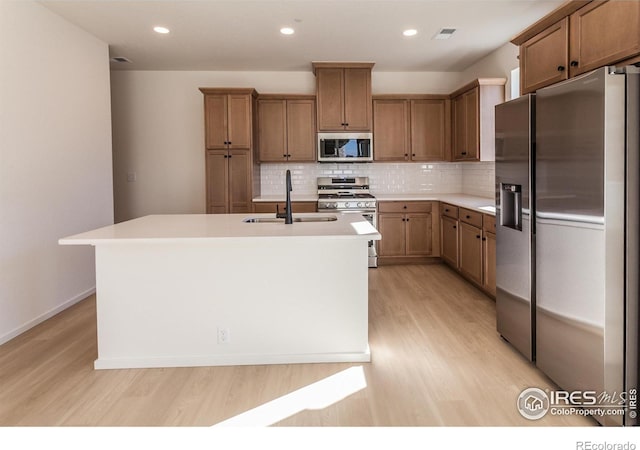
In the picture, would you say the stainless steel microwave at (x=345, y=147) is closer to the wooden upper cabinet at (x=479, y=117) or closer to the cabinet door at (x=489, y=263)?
the wooden upper cabinet at (x=479, y=117)

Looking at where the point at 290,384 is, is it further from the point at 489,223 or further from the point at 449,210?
the point at 449,210

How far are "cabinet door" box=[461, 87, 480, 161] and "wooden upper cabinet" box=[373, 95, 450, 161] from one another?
1.95 feet

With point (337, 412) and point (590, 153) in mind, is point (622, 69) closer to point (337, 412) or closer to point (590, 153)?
point (590, 153)

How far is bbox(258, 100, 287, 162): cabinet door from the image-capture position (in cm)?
591

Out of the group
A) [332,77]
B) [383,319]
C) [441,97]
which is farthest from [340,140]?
[383,319]

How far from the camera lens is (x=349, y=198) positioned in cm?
577

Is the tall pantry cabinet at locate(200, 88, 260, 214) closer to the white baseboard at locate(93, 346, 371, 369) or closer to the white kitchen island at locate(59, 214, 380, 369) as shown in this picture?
the white kitchen island at locate(59, 214, 380, 369)

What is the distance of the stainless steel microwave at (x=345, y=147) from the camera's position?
586cm

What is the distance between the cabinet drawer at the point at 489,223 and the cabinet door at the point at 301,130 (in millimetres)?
2552

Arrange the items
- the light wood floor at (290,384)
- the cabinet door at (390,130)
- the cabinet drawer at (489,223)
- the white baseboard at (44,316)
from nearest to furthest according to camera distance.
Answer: the light wood floor at (290,384)
the white baseboard at (44,316)
the cabinet drawer at (489,223)
the cabinet door at (390,130)

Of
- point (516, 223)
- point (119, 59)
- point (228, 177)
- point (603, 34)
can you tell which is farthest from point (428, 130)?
point (119, 59)

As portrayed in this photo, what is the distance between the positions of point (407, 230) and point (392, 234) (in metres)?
0.20

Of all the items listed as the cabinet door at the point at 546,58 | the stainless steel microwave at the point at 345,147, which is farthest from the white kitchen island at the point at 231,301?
the stainless steel microwave at the point at 345,147
